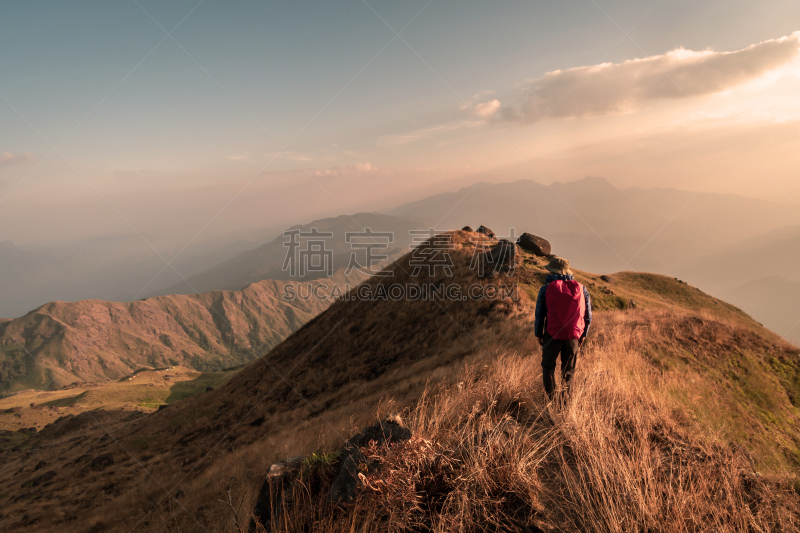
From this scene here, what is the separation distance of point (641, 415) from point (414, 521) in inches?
145

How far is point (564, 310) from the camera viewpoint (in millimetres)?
5621

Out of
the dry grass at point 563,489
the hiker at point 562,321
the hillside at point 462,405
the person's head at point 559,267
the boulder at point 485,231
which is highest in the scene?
the boulder at point 485,231

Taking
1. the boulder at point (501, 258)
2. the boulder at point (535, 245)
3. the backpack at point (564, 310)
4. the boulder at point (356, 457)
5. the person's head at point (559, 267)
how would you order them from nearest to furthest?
the boulder at point (356, 457), the backpack at point (564, 310), the person's head at point (559, 267), the boulder at point (501, 258), the boulder at point (535, 245)

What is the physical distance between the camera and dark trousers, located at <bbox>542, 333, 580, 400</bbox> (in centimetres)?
564

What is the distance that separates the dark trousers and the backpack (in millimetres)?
126

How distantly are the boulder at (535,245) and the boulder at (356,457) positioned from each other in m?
23.2

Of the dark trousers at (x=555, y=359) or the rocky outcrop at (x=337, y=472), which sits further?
the dark trousers at (x=555, y=359)

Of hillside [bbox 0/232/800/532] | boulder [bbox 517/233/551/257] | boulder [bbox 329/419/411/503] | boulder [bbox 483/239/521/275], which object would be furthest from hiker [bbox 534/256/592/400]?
boulder [bbox 517/233/551/257]

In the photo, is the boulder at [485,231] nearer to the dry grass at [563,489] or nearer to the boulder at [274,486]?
Answer: the dry grass at [563,489]

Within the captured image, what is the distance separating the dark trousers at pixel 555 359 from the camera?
5637 millimetres

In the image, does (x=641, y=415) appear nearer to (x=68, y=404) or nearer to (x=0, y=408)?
(x=68, y=404)

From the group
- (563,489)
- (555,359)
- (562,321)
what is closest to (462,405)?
(563,489)

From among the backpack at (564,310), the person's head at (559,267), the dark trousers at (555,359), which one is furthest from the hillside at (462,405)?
the person's head at (559,267)

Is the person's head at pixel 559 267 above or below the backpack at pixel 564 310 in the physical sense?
above
